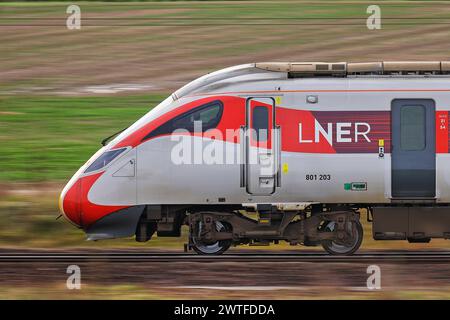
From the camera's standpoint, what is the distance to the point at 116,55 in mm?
38781

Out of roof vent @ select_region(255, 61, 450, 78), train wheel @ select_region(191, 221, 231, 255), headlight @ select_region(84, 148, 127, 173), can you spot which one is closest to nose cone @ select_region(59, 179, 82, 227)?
headlight @ select_region(84, 148, 127, 173)

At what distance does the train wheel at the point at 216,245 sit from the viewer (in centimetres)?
1862

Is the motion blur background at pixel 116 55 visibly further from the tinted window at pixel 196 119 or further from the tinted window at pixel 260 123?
the tinted window at pixel 260 123

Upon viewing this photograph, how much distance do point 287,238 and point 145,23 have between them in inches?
1006

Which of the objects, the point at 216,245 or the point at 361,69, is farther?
the point at 216,245

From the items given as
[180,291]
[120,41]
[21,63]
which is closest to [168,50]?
[120,41]

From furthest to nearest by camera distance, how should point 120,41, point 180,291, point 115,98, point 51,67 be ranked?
1. point 120,41
2. point 51,67
3. point 115,98
4. point 180,291

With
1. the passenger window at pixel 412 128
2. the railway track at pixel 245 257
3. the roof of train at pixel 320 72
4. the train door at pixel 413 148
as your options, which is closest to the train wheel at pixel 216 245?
the railway track at pixel 245 257

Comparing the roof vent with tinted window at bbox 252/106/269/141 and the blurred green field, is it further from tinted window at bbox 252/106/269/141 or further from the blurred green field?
the blurred green field

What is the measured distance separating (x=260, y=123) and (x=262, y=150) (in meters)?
0.43

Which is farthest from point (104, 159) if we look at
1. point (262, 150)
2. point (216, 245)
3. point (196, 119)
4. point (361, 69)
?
point (361, 69)

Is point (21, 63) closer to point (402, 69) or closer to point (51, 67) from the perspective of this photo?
point (51, 67)

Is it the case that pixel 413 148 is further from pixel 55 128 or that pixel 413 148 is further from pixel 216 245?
pixel 55 128

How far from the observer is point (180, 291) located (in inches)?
627
